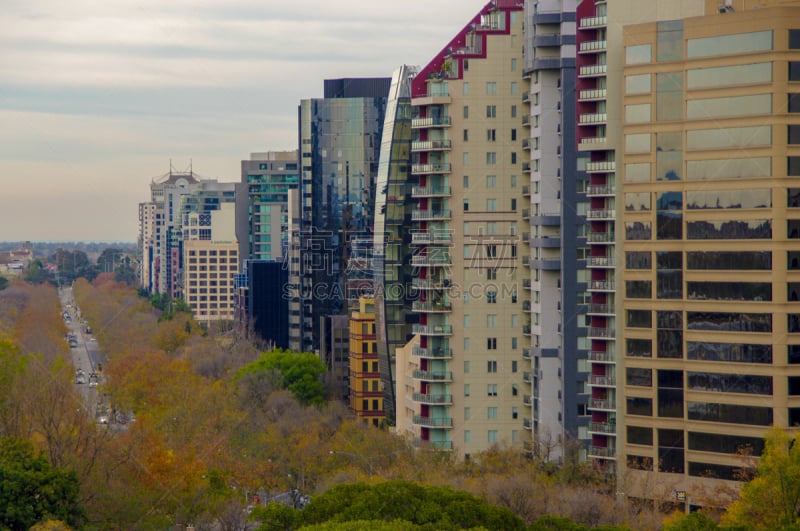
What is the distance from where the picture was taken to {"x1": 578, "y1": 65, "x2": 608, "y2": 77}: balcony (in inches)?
2564

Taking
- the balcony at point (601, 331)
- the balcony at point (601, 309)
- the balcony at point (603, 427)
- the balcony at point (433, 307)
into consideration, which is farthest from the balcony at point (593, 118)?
the balcony at point (433, 307)

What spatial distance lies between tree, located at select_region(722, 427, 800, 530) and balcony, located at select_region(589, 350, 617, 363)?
1424 centimetres

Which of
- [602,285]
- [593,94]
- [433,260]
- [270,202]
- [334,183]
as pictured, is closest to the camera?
[593,94]

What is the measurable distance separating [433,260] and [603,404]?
1741cm

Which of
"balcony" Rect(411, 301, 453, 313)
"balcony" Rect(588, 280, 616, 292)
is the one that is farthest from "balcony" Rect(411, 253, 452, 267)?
"balcony" Rect(588, 280, 616, 292)

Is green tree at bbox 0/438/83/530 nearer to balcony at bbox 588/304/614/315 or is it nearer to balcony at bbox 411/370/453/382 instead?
balcony at bbox 588/304/614/315

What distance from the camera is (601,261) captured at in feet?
215

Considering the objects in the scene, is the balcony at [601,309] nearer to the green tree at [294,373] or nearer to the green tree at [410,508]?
the green tree at [410,508]

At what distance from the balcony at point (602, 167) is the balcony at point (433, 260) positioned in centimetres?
1545

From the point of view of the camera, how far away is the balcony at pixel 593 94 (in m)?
A: 65.2

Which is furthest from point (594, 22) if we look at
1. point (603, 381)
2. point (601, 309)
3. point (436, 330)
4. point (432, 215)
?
point (436, 330)

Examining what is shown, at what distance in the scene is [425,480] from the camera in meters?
66.1

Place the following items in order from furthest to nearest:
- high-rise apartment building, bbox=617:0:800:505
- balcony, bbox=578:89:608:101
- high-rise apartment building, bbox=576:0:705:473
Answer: balcony, bbox=578:89:608:101 < high-rise apartment building, bbox=576:0:705:473 < high-rise apartment building, bbox=617:0:800:505

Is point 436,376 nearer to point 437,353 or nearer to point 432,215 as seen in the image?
point 437,353
